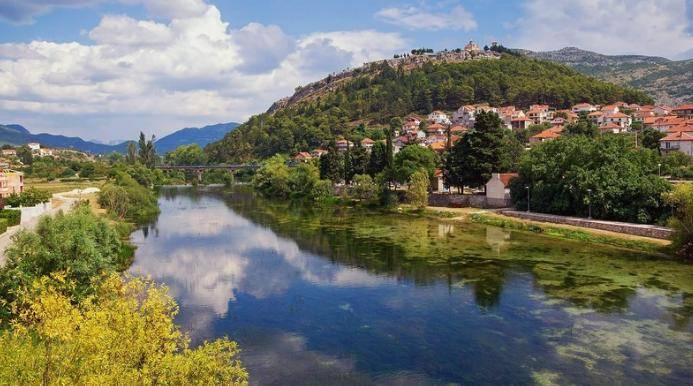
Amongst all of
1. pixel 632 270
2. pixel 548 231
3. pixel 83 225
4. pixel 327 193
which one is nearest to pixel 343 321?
pixel 83 225

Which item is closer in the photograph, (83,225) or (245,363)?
(245,363)

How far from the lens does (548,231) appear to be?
152 feet

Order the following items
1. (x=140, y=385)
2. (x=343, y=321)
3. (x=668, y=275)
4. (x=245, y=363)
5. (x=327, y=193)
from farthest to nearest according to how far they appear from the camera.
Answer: (x=327, y=193), (x=668, y=275), (x=343, y=321), (x=245, y=363), (x=140, y=385)

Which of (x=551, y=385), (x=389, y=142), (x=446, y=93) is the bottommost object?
(x=551, y=385)

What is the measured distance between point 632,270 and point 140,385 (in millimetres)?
31380

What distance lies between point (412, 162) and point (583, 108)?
8816 centimetres

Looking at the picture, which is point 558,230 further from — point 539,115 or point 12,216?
point 539,115

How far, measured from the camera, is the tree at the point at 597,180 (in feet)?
144

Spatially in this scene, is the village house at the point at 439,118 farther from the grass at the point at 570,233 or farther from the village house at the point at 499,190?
the grass at the point at 570,233

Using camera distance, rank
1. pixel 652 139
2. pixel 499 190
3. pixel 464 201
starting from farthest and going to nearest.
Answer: pixel 652 139 < pixel 464 201 < pixel 499 190

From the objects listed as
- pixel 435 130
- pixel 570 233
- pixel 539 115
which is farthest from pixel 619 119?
pixel 570 233

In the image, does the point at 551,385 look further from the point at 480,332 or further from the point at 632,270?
the point at 632,270

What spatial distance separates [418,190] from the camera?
63969 millimetres

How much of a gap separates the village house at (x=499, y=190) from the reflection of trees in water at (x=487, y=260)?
9.51m
